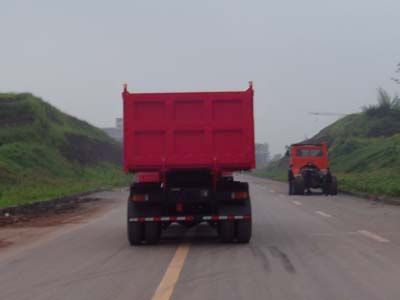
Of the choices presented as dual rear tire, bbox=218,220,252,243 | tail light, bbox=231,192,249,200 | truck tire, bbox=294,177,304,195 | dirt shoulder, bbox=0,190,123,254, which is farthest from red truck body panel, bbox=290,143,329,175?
tail light, bbox=231,192,249,200

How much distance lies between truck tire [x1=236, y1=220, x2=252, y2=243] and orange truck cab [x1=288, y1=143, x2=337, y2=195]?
2363 centimetres

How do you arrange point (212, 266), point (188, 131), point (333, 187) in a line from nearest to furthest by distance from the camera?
1. point (212, 266)
2. point (188, 131)
3. point (333, 187)

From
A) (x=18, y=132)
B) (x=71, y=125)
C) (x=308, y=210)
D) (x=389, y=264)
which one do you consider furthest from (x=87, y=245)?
(x=71, y=125)

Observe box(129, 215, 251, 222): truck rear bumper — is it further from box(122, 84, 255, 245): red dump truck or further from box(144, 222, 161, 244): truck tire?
box(144, 222, 161, 244): truck tire

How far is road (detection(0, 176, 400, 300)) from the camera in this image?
9.69 meters

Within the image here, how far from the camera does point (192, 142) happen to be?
47.3 ft

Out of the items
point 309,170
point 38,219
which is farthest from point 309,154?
point 38,219

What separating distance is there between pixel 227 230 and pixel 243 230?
0.32m

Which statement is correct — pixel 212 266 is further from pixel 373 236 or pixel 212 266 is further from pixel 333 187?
pixel 333 187

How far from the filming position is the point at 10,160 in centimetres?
4791

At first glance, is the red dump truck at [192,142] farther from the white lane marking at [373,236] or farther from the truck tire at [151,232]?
the white lane marking at [373,236]

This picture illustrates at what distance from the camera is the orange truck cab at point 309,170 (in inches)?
1512

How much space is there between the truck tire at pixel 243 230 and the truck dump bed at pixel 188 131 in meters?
1.15

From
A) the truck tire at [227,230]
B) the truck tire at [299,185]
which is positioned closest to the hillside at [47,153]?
the truck tire at [299,185]
